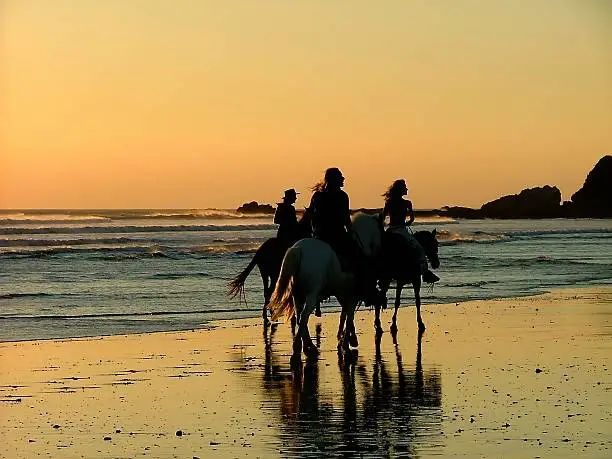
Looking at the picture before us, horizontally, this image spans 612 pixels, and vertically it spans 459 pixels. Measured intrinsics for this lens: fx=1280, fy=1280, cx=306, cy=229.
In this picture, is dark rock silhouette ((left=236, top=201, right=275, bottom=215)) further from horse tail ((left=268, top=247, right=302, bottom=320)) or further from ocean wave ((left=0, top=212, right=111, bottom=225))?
horse tail ((left=268, top=247, right=302, bottom=320))

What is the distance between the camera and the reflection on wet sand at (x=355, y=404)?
8992 millimetres

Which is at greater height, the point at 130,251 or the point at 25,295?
the point at 130,251

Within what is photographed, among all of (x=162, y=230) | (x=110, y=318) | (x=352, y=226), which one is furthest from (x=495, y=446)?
(x=162, y=230)

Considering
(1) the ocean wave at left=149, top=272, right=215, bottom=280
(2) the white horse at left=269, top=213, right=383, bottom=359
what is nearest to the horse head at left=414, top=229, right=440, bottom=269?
(2) the white horse at left=269, top=213, right=383, bottom=359

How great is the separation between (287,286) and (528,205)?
134 metres

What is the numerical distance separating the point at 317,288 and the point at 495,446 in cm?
499

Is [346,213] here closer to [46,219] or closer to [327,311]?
[327,311]

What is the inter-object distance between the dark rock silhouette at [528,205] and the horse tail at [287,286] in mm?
130330

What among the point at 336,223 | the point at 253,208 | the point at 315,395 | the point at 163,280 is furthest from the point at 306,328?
the point at 253,208

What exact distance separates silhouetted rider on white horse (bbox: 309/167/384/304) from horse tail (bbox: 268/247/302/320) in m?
0.72

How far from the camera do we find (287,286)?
1360 centimetres

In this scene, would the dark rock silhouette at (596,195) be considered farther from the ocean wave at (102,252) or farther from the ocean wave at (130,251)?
the ocean wave at (102,252)

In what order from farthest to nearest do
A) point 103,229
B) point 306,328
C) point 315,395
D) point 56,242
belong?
1. point 103,229
2. point 56,242
3. point 306,328
4. point 315,395

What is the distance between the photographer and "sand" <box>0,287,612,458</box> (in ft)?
29.6
